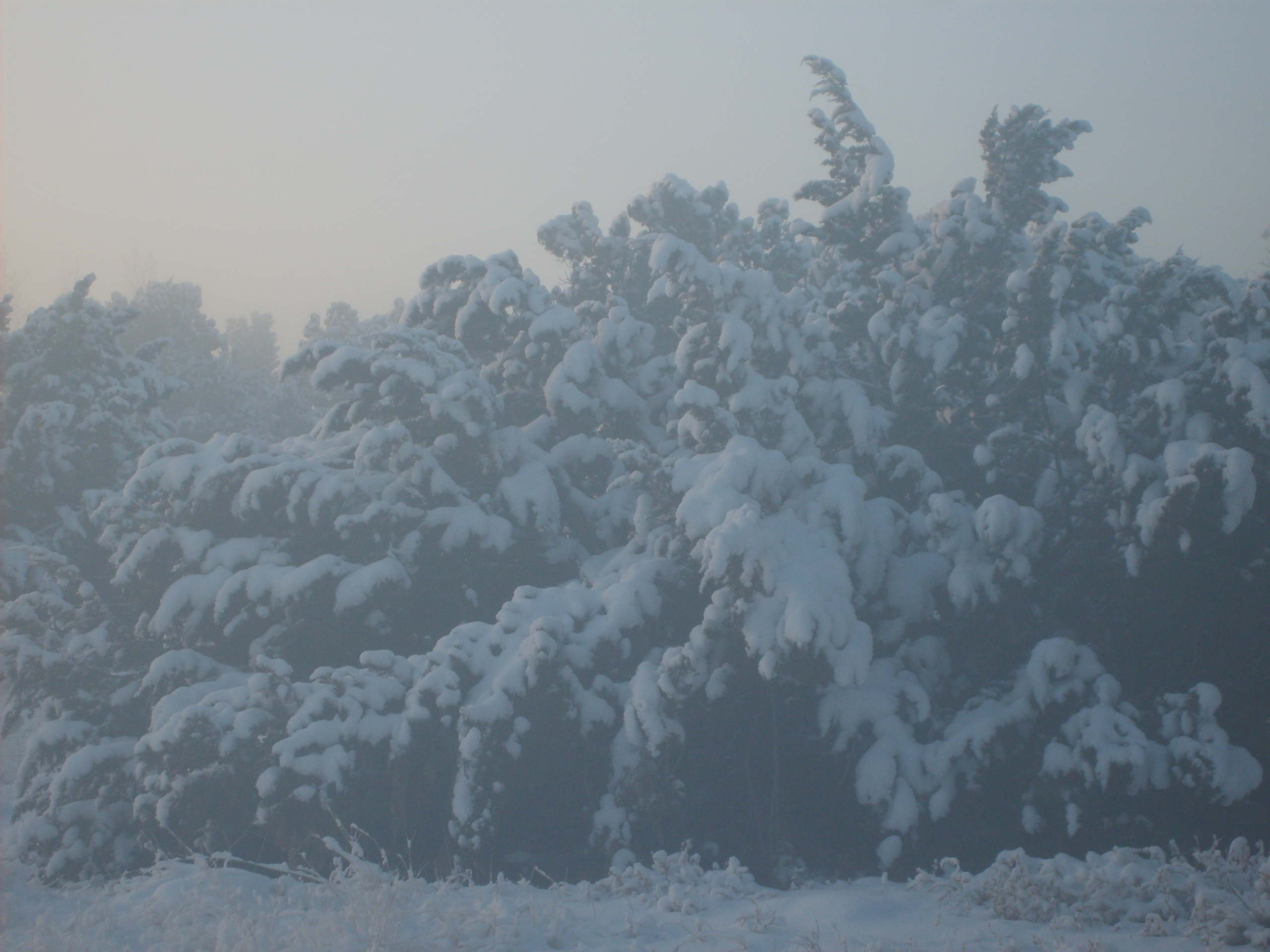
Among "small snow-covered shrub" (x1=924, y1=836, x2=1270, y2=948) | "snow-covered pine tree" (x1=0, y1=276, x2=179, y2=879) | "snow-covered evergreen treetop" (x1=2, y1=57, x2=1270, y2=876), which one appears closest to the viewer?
"small snow-covered shrub" (x1=924, y1=836, x2=1270, y2=948)

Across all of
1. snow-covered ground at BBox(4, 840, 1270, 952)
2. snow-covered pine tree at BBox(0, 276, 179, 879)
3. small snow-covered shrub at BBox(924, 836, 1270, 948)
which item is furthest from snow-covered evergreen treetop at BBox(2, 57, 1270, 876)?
small snow-covered shrub at BBox(924, 836, 1270, 948)

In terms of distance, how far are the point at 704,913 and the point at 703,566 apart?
2829 mm

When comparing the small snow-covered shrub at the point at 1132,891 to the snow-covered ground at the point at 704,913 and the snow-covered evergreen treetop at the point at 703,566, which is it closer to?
the snow-covered ground at the point at 704,913

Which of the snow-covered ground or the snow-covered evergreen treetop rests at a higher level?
the snow-covered evergreen treetop

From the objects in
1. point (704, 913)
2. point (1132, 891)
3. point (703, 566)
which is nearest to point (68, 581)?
point (703, 566)

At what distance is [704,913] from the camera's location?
5.86 meters

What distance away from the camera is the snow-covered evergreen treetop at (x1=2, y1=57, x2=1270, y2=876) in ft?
25.6

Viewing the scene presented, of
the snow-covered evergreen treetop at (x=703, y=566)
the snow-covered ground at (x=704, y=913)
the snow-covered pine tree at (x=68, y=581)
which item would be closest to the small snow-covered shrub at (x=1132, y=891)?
the snow-covered ground at (x=704, y=913)

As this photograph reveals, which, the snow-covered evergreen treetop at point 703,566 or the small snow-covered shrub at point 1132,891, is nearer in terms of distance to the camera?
the small snow-covered shrub at point 1132,891

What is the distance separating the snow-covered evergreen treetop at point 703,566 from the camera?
781 cm

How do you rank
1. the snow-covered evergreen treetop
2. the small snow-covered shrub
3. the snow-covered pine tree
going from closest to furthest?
the small snow-covered shrub → the snow-covered evergreen treetop → the snow-covered pine tree

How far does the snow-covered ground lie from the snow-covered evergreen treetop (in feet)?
4.79

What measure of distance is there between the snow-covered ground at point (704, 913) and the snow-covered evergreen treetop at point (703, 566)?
4.79 feet

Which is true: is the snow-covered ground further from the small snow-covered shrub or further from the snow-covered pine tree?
the snow-covered pine tree
